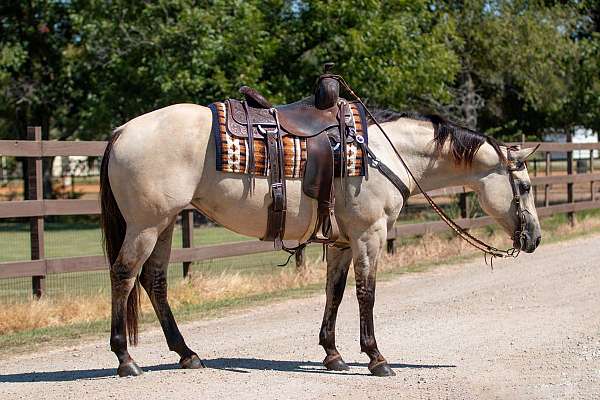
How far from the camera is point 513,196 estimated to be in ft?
24.6

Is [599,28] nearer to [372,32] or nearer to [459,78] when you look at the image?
[459,78]

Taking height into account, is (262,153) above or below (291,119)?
below

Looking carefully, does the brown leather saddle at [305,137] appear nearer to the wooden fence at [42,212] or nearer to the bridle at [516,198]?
the bridle at [516,198]

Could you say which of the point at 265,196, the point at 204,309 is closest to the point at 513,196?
the point at 265,196

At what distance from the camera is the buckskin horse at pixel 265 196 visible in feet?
21.4

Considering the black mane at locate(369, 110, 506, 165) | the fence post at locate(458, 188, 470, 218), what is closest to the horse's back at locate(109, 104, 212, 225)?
the black mane at locate(369, 110, 506, 165)

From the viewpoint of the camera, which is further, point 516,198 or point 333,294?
point 516,198

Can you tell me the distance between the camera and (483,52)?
26.8m

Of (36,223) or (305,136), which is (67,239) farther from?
(305,136)

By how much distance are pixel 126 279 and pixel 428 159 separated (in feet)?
8.39

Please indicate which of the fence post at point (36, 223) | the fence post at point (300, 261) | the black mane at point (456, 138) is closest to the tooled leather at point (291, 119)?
the black mane at point (456, 138)

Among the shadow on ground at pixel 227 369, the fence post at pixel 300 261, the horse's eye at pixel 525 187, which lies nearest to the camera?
the shadow on ground at pixel 227 369

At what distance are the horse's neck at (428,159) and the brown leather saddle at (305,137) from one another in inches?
21.9

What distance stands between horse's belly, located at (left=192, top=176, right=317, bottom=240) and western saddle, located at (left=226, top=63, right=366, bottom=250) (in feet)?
0.17
